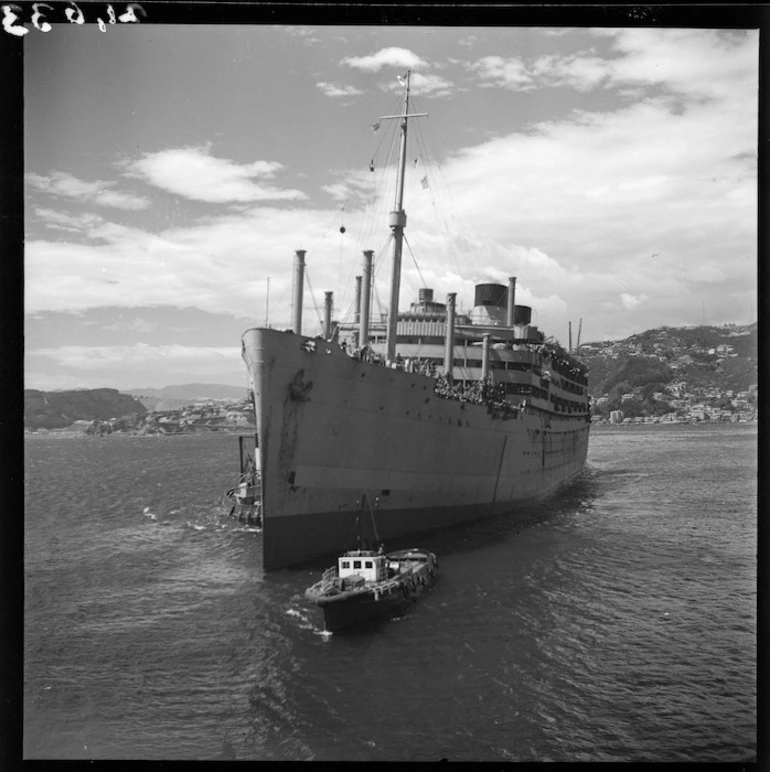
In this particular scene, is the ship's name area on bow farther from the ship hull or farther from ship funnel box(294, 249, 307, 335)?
ship funnel box(294, 249, 307, 335)

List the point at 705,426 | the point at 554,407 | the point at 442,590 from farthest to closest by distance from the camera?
the point at 705,426 → the point at 554,407 → the point at 442,590

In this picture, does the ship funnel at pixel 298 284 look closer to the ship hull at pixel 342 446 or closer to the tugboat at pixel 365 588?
the ship hull at pixel 342 446

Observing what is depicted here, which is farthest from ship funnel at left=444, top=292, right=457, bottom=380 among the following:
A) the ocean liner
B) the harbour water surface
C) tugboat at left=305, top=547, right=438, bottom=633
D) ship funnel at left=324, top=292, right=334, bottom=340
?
tugboat at left=305, top=547, right=438, bottom=633

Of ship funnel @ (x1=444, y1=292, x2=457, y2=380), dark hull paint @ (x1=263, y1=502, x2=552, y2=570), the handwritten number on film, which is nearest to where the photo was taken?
the handwritten number on film

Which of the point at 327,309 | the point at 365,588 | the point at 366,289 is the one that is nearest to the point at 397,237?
the point at 366,289

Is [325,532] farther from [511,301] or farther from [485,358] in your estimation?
[511,301]
